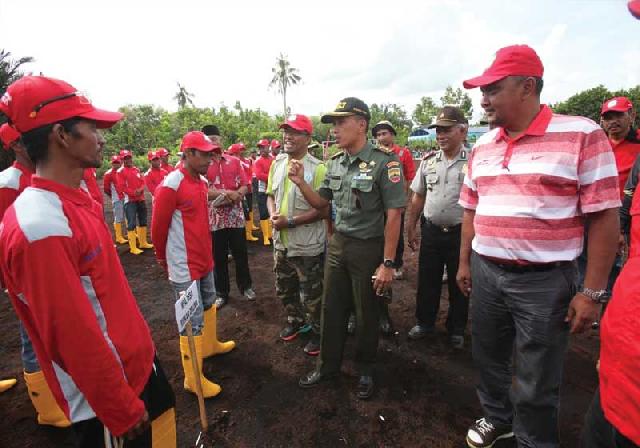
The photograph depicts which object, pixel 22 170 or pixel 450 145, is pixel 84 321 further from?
pixel 450 145

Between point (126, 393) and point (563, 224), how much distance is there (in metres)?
2.38

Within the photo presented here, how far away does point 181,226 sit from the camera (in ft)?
9.83

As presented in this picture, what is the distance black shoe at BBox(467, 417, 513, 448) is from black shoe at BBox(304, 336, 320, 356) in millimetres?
1657

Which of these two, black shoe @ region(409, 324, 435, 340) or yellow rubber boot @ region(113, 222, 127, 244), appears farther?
yellow rubber boot @ region(113, 222, 127, 244)

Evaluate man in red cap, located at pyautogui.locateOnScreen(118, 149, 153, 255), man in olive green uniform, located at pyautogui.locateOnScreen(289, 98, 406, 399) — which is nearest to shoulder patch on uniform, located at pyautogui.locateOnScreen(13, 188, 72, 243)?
man in olive green uniform, located at pyautogui.locateOnScreen(289, 98, 406, 399)

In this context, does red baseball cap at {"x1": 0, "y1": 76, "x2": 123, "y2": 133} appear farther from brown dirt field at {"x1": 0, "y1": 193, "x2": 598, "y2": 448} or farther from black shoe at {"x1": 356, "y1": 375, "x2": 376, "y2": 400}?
black shoe at {"x1": 356, "y1": 375, "x2": 376, "y2": 400}

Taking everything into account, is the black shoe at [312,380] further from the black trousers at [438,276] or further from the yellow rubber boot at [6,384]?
the yellow rubber boot at [6,384]

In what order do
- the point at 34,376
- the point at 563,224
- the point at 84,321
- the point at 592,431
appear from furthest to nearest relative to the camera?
the point at 34,376
the point at 563,224
the point at 592,431
the point at 84,321

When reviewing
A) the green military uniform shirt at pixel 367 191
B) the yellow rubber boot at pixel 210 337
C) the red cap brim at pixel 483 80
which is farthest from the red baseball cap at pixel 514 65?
the yellow rubber boot at pixel 210 337

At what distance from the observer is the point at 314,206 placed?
3.19m

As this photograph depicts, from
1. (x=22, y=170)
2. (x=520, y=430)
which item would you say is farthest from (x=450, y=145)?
(x=22, y=170)

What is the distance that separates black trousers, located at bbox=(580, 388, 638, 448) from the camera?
4.31 feet

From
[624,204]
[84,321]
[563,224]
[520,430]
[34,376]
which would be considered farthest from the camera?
[624,204]

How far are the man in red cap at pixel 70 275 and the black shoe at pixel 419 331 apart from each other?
2966 millimetres
